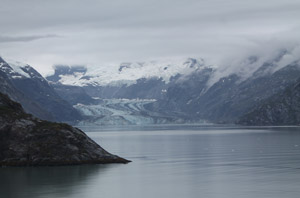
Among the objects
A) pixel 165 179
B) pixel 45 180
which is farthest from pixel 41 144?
pixel 165 179

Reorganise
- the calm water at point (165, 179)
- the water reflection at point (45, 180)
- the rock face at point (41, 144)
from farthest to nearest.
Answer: the rock face at point (41, 144) < the water reflection at point (45, 180) < the calm water at point (165, 179)

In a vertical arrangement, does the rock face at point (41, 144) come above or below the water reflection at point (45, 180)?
above

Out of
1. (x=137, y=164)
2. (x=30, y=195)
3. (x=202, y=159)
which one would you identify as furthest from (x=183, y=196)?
(x=202, y=159)

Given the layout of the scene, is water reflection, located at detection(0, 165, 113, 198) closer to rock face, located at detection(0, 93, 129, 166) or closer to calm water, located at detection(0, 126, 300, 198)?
calm water, located at detection(0, 126, 300, 198)

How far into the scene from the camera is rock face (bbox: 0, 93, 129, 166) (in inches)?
5074

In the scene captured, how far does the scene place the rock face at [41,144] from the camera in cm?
12888

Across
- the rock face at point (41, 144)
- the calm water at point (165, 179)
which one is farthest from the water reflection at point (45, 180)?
the rock face at point (41, 144)

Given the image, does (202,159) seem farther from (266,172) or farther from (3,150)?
(3,150)

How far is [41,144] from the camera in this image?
130375mm

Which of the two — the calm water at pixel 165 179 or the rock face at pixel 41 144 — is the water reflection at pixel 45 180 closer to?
the calm water at pixel 165 179

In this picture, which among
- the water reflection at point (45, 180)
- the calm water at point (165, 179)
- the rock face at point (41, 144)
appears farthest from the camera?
the rock face at point (41, 144)

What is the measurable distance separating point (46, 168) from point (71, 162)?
6.08 m

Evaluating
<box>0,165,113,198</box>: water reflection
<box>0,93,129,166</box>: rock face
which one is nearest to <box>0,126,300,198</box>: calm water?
<box>0,165,113,198</box>: water reflection

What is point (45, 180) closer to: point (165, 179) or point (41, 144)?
point (165, 179)
